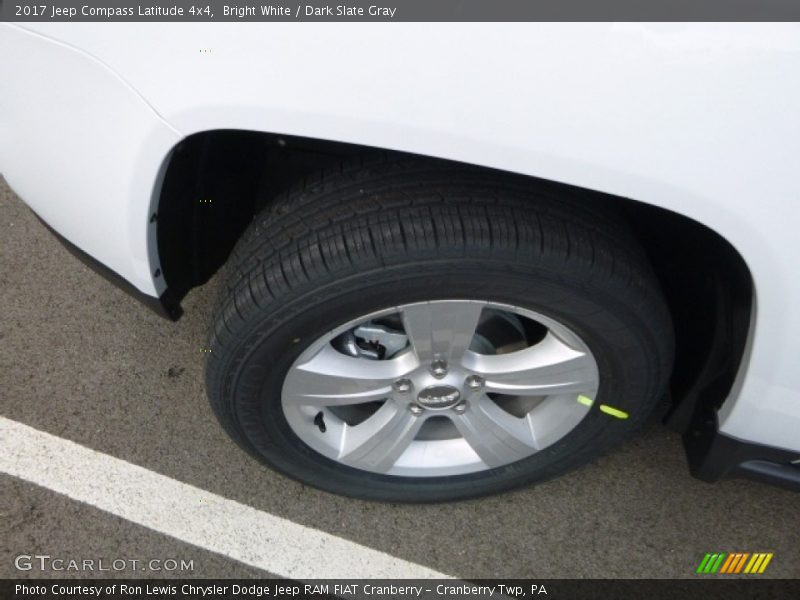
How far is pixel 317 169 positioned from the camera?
1.34m

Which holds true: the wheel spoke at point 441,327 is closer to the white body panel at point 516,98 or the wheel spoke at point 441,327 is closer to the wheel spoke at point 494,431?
the wheel spoke at point 494,431

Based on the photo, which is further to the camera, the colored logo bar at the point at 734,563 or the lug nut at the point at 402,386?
the colored logo bar at the point at 734,563

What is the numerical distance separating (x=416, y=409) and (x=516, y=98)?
0.79 meters

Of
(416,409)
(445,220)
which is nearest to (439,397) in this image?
(416,409)

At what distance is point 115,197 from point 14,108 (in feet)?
0.83

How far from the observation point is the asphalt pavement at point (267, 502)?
173cm

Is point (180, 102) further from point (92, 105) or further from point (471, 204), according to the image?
point (471, 204)

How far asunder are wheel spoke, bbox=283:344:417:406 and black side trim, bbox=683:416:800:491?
631 mm

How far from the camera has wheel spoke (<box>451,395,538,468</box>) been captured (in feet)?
5.13
